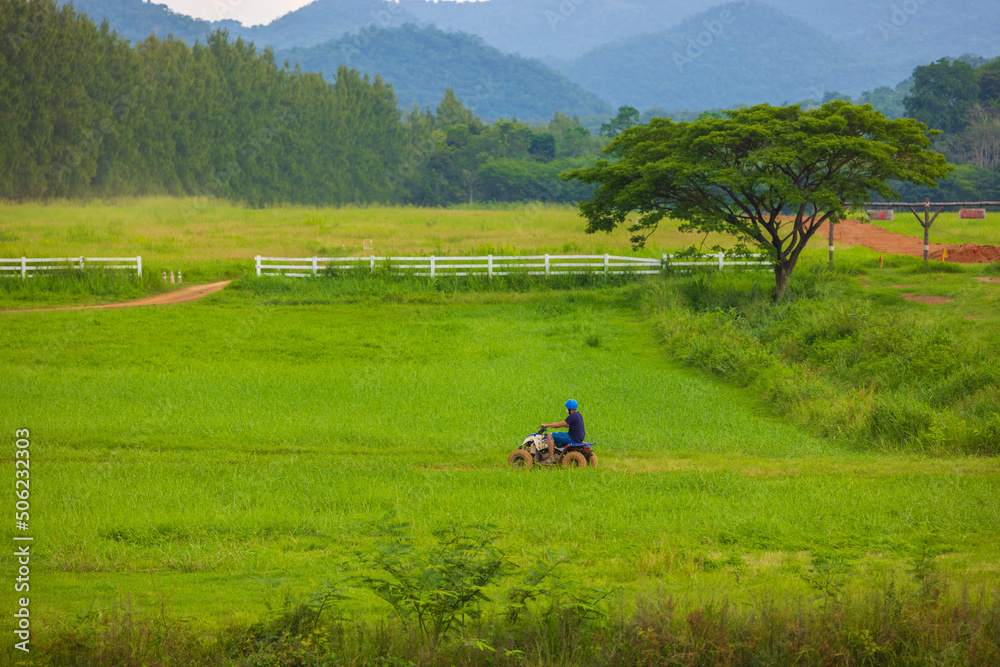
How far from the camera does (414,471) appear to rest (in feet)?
46.4

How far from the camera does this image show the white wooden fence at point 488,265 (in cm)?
3569

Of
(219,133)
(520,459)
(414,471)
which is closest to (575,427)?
(520,459)

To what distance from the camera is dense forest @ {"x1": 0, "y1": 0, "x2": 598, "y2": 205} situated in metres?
76.2

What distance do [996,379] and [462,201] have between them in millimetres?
102942

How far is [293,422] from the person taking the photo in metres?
17.8

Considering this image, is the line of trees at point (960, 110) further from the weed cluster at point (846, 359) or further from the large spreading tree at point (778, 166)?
the weed cluster at point (846, 359)

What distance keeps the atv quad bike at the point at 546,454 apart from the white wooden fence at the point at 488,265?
2128cm

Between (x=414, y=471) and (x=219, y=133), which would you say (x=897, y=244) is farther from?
(x=219, y=133)

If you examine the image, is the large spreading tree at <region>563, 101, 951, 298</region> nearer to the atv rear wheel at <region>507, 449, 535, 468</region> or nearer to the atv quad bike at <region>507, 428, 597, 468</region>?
the atv quad bike at <region>507, 428, 597, 468</region>

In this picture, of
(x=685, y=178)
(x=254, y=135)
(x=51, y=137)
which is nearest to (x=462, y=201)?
(x=254, y=135)

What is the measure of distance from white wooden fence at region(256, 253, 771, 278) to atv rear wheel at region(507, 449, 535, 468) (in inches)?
840

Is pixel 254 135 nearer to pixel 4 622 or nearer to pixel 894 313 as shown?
pixel 894 313

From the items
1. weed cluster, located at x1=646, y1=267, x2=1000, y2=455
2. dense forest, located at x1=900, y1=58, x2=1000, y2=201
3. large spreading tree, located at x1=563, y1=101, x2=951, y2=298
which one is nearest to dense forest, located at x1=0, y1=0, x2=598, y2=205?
dense forest, located at x1=900, y1=58, x2=1000, y2=201

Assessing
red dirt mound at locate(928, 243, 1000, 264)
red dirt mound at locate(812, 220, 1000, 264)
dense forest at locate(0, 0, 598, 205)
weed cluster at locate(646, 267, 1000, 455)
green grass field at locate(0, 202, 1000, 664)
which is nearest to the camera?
green grass field at locate(0, 202, 1000, 664)
